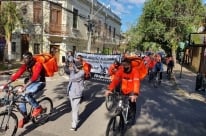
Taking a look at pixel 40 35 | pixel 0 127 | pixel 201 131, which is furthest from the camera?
pixel 40 35

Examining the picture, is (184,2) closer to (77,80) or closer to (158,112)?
(158,112)

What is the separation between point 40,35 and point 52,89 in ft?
64.7

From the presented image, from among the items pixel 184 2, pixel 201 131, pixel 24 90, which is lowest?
pixel 201 131

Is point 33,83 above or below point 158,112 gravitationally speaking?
above

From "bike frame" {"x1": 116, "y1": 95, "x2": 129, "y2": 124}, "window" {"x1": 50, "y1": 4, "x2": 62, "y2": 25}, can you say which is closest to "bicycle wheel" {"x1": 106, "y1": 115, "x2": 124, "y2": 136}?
"bike frame" {"x1": 116, "y1": 95, "x2": 129, "y2": 124}

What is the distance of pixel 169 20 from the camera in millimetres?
40562

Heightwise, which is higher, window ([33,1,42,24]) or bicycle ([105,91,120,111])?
window ([33,1,42,24])

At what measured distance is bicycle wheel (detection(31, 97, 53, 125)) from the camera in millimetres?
8297

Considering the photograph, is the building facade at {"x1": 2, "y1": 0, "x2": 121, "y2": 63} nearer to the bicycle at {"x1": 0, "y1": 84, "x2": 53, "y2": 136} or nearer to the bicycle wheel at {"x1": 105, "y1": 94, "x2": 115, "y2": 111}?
the bicycle wheel at {"x1": 105, "y1": 94, "x2": 115, "y2": 111}

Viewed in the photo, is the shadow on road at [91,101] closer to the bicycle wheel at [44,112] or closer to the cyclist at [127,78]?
the bicycle wheel at [44,112]

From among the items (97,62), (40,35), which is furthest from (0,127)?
(40,35)

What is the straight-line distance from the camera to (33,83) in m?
8.01

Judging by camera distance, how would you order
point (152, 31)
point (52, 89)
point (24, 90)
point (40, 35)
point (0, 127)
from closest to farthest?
point (0, 127) → point (24, 90) → point (52, 89) → point (40, 35) → point (152, 31)

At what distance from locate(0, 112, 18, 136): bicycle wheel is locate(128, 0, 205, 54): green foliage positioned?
30765mm
